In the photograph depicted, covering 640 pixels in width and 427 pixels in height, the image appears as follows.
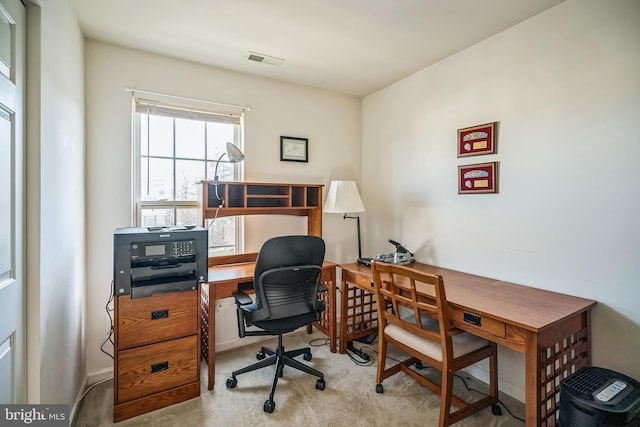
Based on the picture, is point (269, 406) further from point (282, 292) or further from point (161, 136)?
point (161, 136)

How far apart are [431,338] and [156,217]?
2168 millimetres

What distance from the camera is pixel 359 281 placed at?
95.5 inches

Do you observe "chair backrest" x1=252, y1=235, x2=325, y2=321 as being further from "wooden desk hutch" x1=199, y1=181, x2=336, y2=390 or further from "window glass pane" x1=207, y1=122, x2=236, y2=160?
"window glass pane" x1=207, y1=122, x2=236, y2=160

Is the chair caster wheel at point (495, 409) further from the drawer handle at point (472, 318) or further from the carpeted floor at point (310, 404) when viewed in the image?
the drawer handle at point (472, 318)

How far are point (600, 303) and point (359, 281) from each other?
4.74 feet

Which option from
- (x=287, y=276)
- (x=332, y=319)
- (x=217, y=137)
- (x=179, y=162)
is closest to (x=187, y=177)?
(x=179, y=162)

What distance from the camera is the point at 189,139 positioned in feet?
8.39

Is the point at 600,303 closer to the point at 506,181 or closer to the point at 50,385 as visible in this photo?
the point at 506,181

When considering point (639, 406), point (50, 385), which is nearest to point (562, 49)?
point (639, 406)

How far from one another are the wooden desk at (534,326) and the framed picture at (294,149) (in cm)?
175

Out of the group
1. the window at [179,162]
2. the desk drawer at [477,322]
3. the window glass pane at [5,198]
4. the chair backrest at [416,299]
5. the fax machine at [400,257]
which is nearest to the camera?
the window glass pane at [5,198]

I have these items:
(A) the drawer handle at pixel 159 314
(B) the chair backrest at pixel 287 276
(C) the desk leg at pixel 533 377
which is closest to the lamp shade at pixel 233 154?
(B) the chair backrest at pixel 287 276

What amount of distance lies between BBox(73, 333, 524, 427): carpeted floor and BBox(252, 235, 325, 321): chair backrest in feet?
1.77

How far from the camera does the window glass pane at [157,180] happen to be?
239cm
